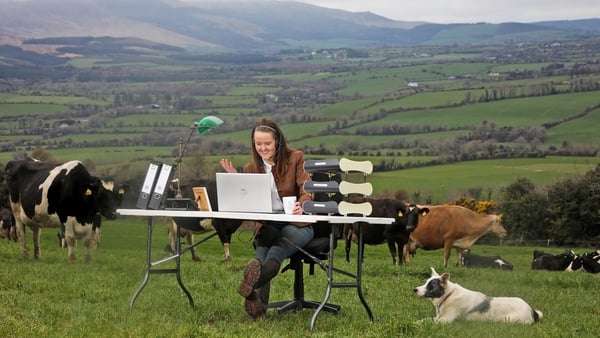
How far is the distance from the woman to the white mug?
2.8 inches

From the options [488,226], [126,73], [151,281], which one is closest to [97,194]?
[151,281]

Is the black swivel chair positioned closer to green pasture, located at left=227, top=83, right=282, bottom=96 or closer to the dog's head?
the dog's head

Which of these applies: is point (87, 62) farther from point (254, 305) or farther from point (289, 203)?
point (254, 305)

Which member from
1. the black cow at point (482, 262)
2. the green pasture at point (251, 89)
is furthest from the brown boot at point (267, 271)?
the green pasture at point (251, 89)

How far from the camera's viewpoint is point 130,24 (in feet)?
621

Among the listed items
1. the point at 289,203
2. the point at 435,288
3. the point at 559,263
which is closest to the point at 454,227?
the point at 559,263

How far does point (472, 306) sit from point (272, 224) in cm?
261

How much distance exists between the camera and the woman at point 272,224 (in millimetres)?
10133

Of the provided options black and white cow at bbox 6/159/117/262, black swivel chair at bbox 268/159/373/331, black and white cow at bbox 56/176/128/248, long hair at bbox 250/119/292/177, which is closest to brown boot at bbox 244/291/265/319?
black swivel chair at bbox 268/159/373/331

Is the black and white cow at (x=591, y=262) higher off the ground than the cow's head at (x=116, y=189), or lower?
lower

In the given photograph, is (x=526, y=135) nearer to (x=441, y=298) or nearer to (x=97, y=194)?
(x=97, y=194)

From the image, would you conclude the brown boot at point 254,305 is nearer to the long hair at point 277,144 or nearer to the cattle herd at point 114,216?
the long hair at point 277,144

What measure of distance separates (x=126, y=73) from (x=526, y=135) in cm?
4934

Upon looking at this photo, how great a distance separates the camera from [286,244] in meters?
10.5
